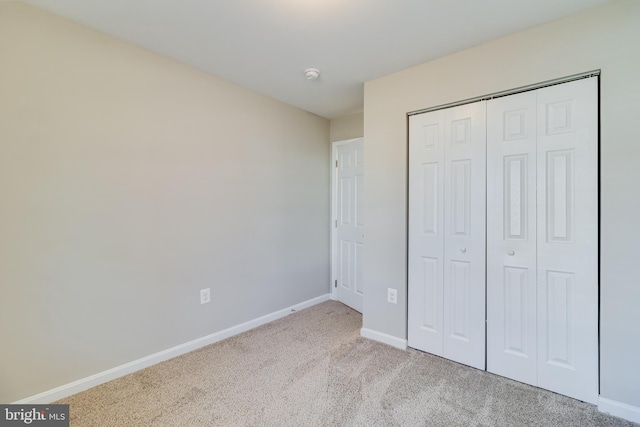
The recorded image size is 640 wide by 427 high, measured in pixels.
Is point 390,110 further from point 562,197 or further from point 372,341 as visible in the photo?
point 372,341

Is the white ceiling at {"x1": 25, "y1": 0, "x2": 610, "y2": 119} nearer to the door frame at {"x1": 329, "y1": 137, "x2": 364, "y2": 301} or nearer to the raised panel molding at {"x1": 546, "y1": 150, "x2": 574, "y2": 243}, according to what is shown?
the raised panel molding at {"x1": 546, "y1": 150, "x2": 574, "y2": 243}

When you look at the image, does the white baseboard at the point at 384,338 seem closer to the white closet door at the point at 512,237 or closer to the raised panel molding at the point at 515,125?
the white closet door at the point at 512,237

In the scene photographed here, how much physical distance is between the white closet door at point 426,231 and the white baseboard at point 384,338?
0.09 m

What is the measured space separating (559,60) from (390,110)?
1107 mm

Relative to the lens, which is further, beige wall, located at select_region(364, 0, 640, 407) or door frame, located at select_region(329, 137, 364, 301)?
door frame, located at select_region(329, 137, 364, 301)

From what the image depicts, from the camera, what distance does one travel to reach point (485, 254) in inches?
80.5

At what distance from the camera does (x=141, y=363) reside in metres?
2.06

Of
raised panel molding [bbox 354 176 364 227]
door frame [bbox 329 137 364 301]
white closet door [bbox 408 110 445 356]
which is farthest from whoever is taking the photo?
door frame [bbox 329 137 364 301]

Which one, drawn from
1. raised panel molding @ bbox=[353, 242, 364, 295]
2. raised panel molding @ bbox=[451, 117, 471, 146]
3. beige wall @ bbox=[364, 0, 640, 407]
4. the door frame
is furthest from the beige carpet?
raised panel molding @ bbox=[451, 117, 471, 146]

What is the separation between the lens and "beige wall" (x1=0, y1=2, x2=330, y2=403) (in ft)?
5.26

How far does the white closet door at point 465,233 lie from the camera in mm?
2059

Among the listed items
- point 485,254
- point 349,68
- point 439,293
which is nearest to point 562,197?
point 485,254

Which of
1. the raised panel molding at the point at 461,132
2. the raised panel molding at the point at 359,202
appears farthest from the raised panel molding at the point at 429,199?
the raised panel molding at the point at 359,202

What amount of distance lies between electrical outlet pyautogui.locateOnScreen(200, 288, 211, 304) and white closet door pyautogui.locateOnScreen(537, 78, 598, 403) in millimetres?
2448
